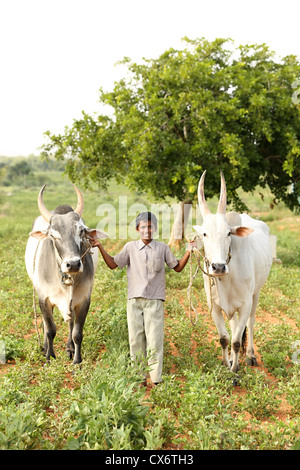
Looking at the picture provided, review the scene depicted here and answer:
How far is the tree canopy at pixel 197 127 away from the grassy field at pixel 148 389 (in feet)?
11.3

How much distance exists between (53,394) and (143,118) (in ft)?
27.3

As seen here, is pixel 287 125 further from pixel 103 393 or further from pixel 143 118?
pixel 103 393

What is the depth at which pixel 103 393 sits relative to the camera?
3273mm

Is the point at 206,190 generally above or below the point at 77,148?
below

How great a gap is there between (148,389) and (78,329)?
1.16 meters

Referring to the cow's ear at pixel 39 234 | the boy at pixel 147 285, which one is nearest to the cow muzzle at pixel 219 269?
the boy at pixel 147 285

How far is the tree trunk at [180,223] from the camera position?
1247 centimetres

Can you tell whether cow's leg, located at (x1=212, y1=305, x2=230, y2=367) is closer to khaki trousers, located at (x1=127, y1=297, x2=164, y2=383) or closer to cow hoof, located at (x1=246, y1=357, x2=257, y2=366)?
cow hoof, located at (x1=246, y1=357, x2=257, y2=366)

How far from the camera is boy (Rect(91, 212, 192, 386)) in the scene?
4367 mm

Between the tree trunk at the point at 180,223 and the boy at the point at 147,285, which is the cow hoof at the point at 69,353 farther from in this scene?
the tree trunk at the point at 180,223

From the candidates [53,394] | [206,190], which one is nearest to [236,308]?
[53,394]

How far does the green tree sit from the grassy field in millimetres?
3456

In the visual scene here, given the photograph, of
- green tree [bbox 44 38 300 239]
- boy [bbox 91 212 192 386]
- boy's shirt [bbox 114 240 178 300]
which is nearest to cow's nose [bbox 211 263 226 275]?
boy [bbox 91 212 192 386]

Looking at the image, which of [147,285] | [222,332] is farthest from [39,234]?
[222,332]
